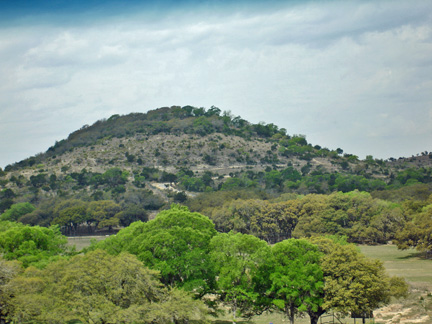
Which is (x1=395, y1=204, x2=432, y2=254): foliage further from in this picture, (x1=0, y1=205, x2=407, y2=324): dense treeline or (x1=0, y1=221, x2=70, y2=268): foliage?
(x1=0, y1=221, x2=70, y2=268): foliage

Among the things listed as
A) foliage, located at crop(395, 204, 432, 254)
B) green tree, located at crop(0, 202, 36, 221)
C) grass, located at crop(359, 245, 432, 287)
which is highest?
green tree, located at crop(0, 202, 36, 221)

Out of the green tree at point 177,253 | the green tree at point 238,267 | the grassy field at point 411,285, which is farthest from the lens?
the grassy field at point 411,285

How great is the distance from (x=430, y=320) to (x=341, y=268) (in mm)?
8642

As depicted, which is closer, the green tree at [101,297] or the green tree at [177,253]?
the green tree at [101,297]

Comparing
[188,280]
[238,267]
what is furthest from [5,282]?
[238,267]

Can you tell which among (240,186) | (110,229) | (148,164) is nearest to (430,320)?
(110,229)

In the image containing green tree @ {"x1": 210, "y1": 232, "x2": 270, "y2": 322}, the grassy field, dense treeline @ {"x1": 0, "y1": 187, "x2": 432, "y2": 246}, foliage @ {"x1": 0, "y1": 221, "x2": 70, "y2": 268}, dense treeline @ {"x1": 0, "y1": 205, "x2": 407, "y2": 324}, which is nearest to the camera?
dense treeline @ {"x1": 0, "y1": 205, "x2": 407, "y2": 324}

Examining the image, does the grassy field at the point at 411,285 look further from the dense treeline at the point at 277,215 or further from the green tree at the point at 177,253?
the dense treeline at the point at 277,215

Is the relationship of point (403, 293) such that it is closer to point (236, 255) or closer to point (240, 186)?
point (236, 255)

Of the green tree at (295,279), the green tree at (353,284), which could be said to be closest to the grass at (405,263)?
the green tree at (353,284)

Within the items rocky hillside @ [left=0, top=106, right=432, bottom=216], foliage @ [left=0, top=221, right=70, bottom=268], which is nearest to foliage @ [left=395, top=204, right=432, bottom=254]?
foliage @ [left=0, top=221, right=70, bottom=268]

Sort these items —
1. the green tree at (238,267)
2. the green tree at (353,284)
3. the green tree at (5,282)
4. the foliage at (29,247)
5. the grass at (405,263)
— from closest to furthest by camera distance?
1. the green tree at (5,282)
2. the green tree at (353,284)
3. the green tree at (238,267)
4. the foliage at (29,247)
5. the grass at (405,263)

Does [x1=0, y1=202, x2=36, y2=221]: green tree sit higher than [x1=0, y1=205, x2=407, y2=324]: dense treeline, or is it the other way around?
[x1=0, y1=202, x2=36, y2=221]: green tree

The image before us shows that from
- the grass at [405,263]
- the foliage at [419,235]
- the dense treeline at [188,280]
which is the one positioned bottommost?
the grass at [405,263]
